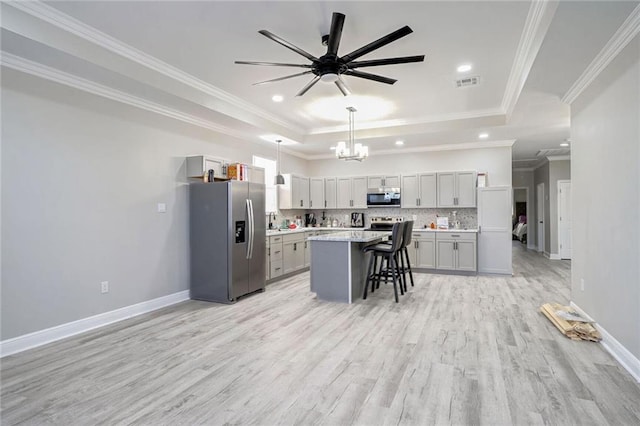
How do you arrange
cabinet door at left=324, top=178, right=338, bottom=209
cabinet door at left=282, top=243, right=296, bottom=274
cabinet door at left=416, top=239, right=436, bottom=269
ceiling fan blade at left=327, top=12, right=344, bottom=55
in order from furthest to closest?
cabinet door at left=324, top=178, right=338, bottom=209 → cabinet door at left=416, top=239, right=436, bottom=269 → cabinet door at left=282, top=243, right=296, bottom=274 → ceiling fan blade at left=327, top=12, right=344, bottom=55

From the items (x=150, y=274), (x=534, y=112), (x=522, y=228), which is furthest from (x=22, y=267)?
(x=522, y=228)

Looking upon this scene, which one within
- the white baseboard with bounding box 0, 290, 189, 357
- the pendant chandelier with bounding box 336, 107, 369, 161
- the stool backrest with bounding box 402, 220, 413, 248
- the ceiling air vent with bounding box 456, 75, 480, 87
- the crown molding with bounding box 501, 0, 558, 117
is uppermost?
the ceiling air vent with bounding box 456, 75, 480, 87

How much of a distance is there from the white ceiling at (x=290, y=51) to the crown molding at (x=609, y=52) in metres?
0.07

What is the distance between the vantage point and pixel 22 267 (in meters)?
3.15

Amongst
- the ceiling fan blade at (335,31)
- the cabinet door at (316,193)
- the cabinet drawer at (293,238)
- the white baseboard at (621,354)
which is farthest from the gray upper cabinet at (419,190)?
the ceiling fan blade at (335,31)

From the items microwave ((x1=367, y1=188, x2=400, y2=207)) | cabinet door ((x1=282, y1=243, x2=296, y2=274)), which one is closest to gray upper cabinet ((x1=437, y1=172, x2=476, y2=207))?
microwave ((x1=367, y1=188, x2=400, y2=207))

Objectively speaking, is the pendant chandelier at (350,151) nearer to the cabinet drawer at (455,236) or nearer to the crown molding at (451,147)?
the crown molding at (451,147)

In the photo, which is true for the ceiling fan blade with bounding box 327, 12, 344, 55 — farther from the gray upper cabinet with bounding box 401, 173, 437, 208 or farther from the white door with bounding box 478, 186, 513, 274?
the white door with bounding box 478, 186, 513, 274

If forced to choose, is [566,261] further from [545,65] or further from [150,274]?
[150,274]

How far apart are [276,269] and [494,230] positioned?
4163 millimetres

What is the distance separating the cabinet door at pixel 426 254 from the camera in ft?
22.1

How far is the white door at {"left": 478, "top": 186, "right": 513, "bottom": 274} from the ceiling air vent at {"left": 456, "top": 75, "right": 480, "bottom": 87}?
281 centimetres

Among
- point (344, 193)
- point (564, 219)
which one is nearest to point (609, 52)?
point (344, 193)

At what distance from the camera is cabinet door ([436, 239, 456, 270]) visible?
659 cm
